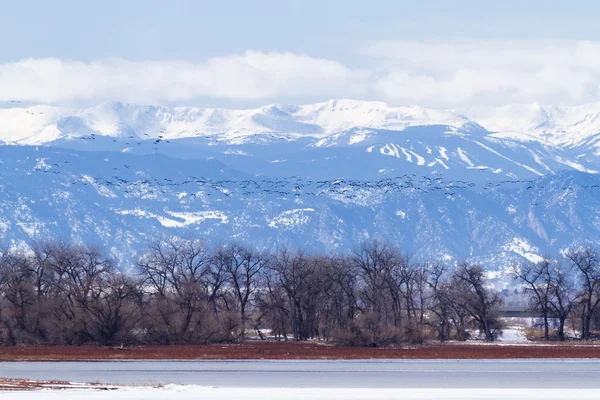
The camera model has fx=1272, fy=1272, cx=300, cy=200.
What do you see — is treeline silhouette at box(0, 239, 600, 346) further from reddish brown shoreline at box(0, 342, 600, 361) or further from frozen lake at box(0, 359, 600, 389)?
frozen lake at box(0, 359, 600, 389)

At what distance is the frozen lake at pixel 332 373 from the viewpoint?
2491 inches

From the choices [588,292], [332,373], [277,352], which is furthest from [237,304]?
[332,373]

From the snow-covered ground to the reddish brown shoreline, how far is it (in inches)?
1144

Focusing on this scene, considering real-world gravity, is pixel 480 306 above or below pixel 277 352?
above

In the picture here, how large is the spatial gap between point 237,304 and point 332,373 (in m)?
66.1

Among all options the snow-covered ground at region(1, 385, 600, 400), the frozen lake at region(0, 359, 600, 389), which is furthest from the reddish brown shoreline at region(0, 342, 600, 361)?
the snow-covered ground at region(1, 385, 600, 400)

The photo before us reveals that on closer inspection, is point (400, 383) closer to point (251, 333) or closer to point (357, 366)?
point (357, 366)

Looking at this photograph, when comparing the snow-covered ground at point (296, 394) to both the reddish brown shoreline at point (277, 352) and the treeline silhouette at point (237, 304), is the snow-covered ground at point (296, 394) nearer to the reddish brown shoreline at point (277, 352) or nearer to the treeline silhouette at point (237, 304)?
the reddish brown shoreline at point (277, 352)

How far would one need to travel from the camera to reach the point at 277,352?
94.9 meters

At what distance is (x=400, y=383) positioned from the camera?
6356 cm

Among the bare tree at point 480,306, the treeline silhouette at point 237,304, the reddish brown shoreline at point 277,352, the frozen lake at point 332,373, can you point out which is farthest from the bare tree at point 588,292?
the frozen lake at point 332,373

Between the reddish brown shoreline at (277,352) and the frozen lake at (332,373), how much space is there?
5580 millimetres

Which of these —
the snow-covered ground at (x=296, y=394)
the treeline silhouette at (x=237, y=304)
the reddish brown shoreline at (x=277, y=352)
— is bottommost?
the snow-covered ground at (x=296, y=394)

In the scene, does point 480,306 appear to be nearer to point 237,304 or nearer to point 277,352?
point 237,304
